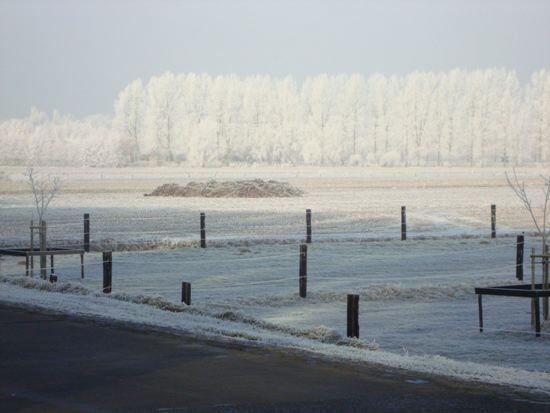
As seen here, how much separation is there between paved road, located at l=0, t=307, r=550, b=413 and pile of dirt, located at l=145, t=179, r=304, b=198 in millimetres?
43648

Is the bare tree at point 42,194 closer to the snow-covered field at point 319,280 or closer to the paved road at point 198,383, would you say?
the snow-covered field at point 319,280

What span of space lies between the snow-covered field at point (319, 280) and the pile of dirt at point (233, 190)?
409 inches

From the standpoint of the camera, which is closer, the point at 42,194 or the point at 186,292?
the point at 186,292

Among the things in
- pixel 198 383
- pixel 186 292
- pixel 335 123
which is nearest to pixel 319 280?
pixel 186 292

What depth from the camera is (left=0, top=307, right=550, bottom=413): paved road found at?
7918 mm

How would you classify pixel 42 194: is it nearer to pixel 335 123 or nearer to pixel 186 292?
pixel 186 292

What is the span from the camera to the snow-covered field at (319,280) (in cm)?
1208

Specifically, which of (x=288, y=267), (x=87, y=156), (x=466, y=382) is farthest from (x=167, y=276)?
(x=87, y=156)

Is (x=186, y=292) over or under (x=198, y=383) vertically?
over

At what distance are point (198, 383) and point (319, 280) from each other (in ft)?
38.7

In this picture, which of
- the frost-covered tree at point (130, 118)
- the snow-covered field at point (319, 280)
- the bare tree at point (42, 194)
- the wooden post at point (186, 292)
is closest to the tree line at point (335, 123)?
the frost-covered tree at point (130, 118)

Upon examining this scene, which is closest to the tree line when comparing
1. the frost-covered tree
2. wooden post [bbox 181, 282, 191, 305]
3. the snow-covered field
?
the frost-covered tree

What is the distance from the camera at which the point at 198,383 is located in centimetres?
880

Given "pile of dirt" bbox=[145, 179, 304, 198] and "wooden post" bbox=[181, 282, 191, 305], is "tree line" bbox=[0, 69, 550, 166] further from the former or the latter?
"wooden post" bbox=[181, 282, 191, 305]
